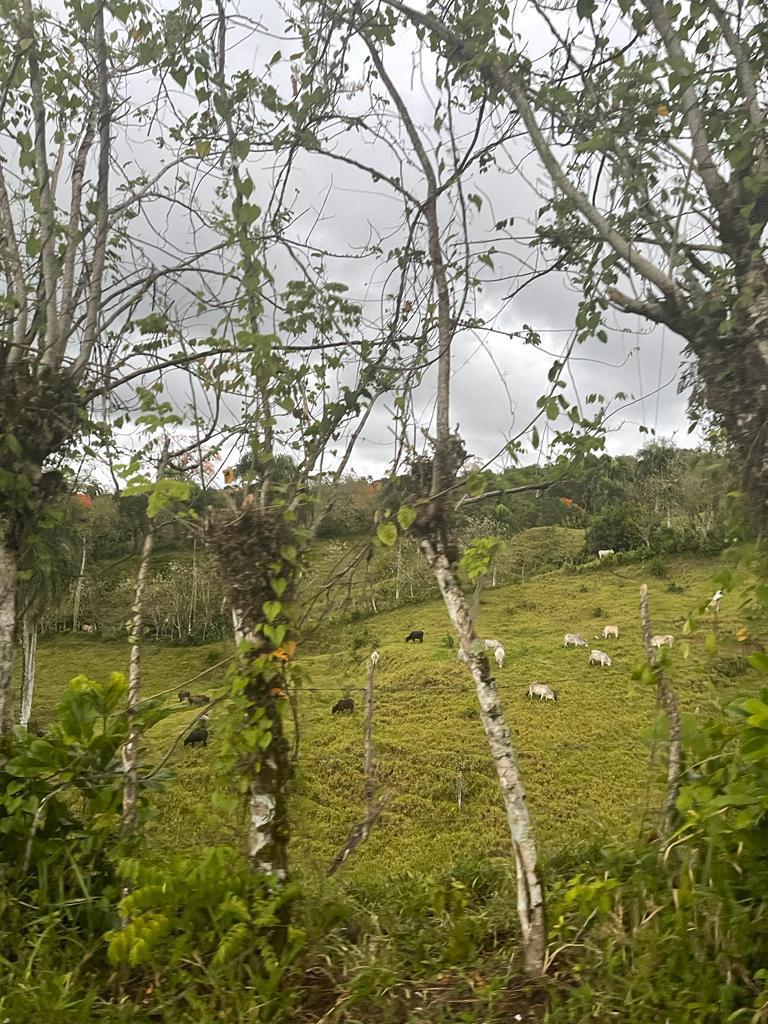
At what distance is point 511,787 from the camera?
2318 mm

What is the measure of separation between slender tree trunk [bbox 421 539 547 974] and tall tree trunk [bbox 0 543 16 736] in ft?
6.48

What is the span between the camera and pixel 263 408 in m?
2.87

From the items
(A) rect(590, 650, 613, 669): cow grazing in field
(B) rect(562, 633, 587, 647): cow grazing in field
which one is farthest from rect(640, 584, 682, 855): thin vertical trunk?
(B) rect(562, 633, 587, 647): cow grazing in field

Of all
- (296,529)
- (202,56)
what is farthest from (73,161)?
(296,529)

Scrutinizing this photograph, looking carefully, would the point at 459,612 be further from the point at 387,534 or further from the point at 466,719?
the point at 466,719

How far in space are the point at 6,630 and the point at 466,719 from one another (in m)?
14.0

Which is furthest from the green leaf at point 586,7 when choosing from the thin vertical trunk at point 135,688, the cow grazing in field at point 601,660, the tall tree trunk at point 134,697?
the cow grazing in field at point 601,660

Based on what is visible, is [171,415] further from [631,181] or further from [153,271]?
[631,181]

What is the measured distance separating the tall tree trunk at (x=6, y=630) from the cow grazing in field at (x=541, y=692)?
592 inches

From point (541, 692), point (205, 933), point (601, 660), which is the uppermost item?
point (205, 933)

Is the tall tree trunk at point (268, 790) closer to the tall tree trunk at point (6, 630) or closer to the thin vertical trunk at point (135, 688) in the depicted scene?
the thin vertical trunk at point (135, 688)

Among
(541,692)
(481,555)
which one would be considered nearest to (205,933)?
(481,555)

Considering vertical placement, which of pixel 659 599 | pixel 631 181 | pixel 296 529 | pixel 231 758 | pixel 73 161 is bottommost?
pixel 659 599

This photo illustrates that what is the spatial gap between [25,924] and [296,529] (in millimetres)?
1675
